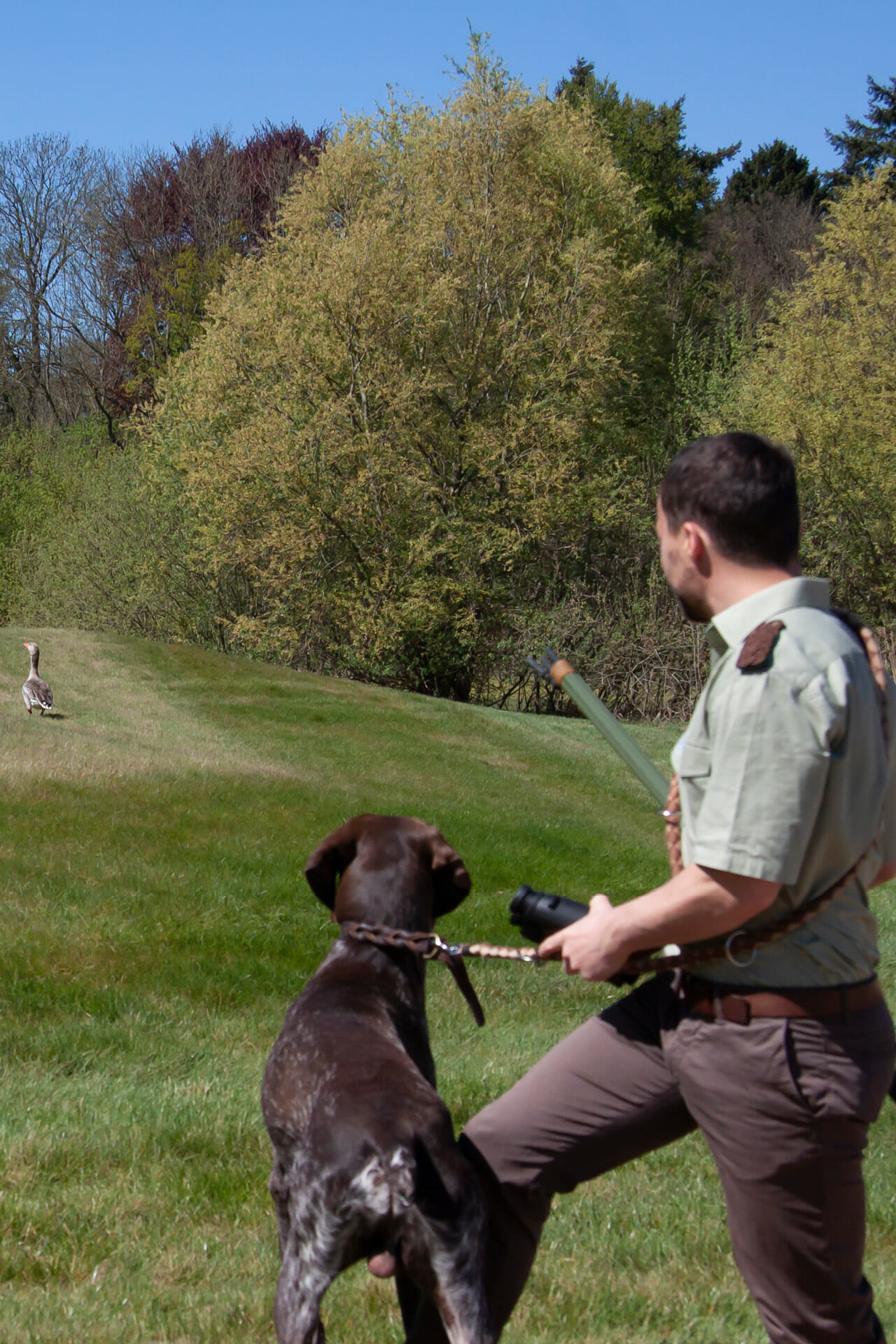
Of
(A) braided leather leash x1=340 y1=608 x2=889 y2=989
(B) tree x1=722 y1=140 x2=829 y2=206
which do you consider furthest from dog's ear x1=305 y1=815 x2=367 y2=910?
(B) tree x1=722 y1=140 x2=829 y2=206

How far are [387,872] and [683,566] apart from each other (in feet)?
4.35

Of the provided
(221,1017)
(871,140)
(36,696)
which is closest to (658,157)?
(871,140)

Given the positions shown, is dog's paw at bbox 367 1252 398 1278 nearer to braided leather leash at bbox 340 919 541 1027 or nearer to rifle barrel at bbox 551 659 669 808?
braided leather leash at bbox 340 919 541 1027

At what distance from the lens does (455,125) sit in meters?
29.0

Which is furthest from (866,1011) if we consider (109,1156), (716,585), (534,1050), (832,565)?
(832,565)

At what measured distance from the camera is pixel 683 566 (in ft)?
8.62

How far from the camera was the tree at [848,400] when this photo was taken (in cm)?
2872

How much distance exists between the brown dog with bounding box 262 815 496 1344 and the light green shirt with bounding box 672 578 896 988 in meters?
0.76

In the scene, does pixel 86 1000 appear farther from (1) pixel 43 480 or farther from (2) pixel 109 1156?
(1) pixel 43 480

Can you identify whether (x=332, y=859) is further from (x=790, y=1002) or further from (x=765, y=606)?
(x=765, y=606)

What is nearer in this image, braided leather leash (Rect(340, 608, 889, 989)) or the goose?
braided leather leash (Rect(340, 608, 889, 989))

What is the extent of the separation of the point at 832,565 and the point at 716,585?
29296 millimetres

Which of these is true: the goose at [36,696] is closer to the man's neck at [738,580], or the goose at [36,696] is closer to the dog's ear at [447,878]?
the dog's ear at [447,878]

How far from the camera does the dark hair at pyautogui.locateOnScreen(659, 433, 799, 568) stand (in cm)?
250
